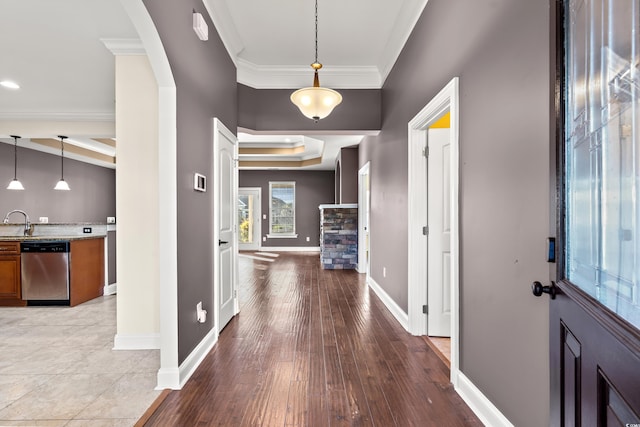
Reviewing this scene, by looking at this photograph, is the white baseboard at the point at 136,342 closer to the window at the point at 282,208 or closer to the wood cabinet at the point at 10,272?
the wood cabinet at the point at 10,272

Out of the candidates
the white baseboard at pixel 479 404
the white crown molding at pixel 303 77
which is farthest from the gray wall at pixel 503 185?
the white crown molding at pixel 303 77

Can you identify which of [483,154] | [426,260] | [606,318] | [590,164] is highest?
[483,154]

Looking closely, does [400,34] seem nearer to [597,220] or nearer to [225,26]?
[225,26]

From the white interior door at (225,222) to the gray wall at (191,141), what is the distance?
92 mm

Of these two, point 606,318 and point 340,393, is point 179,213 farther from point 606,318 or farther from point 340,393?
point 606,318

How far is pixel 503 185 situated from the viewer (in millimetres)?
1578

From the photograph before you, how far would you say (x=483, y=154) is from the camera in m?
1.77

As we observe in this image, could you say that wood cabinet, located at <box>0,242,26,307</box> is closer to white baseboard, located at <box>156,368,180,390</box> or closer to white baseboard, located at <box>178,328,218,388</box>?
white baseboard, located at <box>178,328,218,388</box>

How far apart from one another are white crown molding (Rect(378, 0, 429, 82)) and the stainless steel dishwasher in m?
4.55

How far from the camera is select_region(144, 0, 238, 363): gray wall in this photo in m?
2.07

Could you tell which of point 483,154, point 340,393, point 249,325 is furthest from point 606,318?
point 249,325

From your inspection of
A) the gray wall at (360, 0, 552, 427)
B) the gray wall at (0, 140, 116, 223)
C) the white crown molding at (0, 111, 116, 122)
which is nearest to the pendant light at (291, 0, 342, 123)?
the gray wall at (360, 0, 552, 427)

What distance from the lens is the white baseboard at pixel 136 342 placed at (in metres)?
2.72

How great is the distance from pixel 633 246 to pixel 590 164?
0.28 m
